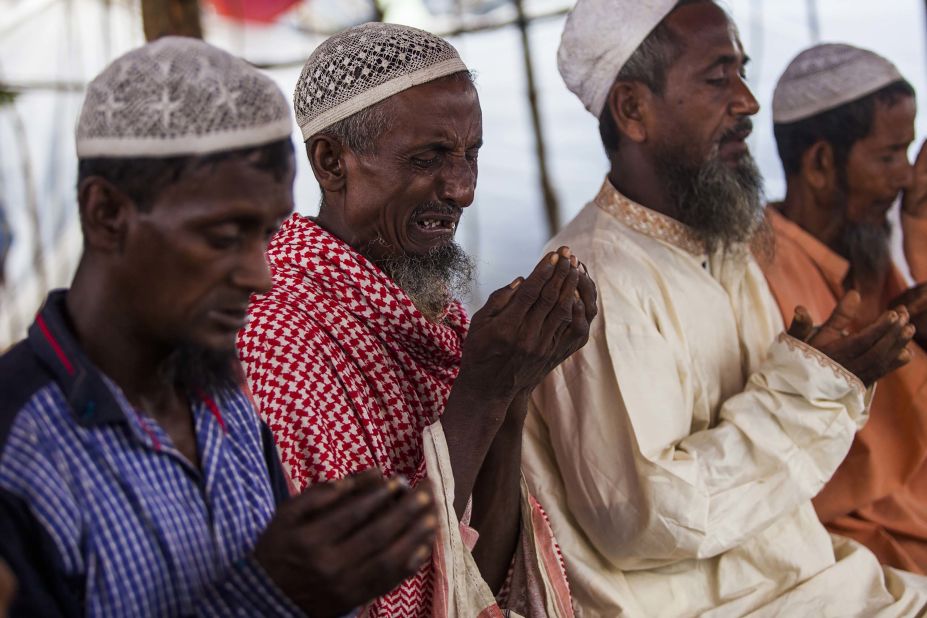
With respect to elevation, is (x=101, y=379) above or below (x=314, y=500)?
above

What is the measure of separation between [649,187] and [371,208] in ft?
3.16

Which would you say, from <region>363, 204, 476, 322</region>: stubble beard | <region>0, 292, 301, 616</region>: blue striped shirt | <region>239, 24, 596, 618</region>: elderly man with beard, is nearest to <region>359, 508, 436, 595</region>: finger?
<region>0, 292, 301, 616</region>: blue striped shirt

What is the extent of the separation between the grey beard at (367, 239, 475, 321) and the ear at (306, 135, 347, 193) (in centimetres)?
18

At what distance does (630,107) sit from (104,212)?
6.46 feet

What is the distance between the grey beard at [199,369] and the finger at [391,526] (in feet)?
1.20

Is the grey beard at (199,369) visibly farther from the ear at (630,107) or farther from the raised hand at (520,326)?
the ear at (630,107)

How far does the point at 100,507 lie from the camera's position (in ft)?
5.06

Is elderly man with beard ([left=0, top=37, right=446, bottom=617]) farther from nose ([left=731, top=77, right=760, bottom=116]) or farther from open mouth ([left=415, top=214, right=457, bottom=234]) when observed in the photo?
nose ([left=731, top=77, right=760, bottom=116])

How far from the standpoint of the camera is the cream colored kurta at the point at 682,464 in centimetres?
268

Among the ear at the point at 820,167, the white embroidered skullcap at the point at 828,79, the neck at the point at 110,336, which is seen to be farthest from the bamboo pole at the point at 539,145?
the neck at the point at 110,336

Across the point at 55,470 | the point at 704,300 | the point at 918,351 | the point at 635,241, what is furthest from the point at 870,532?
the point at 55,470

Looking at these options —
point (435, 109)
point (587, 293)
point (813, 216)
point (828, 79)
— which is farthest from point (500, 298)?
point (828, 79)

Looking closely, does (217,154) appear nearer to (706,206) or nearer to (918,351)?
(706,206)

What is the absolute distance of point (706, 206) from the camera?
123 inches
